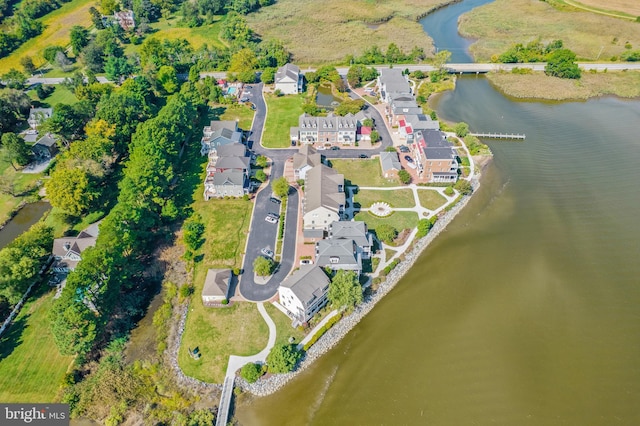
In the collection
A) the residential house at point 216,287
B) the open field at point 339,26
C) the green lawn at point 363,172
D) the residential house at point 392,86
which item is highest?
the open field at point 339,26

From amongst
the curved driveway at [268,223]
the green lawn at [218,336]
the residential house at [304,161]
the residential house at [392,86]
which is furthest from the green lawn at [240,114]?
the green lawn at [218,336]

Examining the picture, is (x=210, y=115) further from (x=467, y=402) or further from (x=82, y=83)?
(x=467, y=402)

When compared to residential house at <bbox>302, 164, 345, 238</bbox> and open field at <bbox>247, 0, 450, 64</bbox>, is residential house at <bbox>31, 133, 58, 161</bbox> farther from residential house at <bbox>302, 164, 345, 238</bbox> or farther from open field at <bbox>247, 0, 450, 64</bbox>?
open field at <bbox>247, 0, 450, 64</bbox>

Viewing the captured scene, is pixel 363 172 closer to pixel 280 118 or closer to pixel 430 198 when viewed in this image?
pixel 430 198

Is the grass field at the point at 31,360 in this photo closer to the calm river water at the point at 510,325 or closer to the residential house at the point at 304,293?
the calm river water at the point at 510,325

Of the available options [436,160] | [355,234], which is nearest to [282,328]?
[355,234]

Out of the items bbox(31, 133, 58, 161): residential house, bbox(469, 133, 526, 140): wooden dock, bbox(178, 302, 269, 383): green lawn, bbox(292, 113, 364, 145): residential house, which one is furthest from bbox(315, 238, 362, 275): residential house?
bbox(31, 133, 58, 161): residential house
